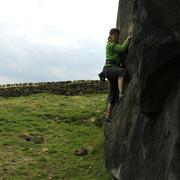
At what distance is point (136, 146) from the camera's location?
A: 5422 millimetres

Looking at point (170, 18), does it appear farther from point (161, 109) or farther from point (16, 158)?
point (16, 158)

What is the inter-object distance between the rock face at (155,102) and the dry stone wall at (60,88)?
2175cm

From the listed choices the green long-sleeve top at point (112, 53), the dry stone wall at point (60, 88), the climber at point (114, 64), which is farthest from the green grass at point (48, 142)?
the dry stone wall at point (60, 88)

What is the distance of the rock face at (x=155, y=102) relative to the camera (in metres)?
3.99

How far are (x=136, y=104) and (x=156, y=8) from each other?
2445mm

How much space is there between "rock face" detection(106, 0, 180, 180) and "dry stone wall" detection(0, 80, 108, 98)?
21.8m

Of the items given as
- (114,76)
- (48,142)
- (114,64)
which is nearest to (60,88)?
(48,142)

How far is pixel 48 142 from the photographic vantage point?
12422 millimetres

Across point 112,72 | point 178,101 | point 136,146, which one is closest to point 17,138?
Answer: point 112,72

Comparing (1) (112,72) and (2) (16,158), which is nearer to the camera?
(1) (112,72)

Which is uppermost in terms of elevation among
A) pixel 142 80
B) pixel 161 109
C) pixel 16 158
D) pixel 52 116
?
pixel 142 80

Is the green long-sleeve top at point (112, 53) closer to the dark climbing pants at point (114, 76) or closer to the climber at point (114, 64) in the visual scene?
the climber at point (114, 64)

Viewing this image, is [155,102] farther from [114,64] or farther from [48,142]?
[48,142]

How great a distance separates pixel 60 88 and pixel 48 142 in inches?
631
